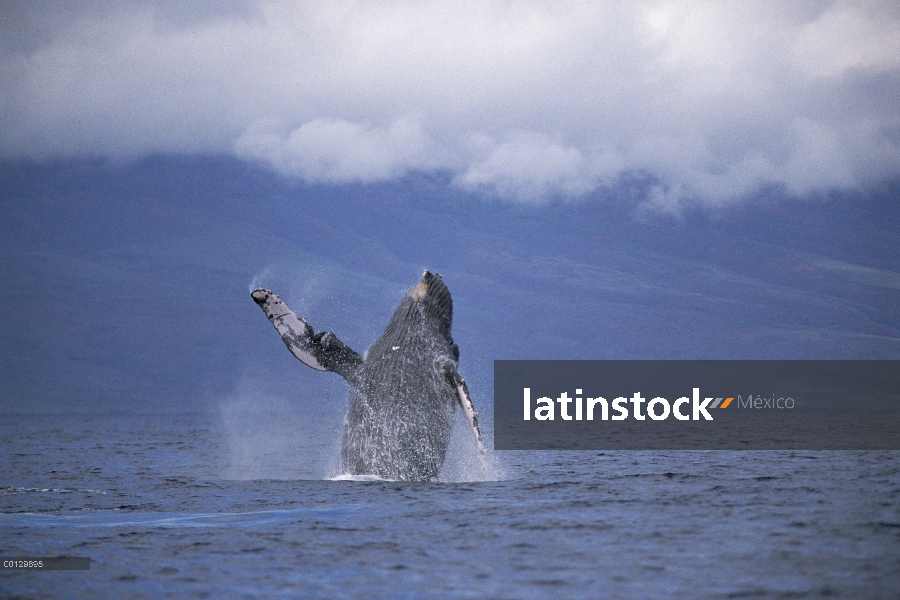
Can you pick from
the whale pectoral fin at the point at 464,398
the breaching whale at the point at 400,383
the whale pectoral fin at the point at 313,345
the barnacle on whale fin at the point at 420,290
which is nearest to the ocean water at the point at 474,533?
the breaching whale at the point at 400,383

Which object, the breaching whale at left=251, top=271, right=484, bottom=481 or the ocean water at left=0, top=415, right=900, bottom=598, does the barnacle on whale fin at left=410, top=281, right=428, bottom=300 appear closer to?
the breaching whale at left=251, top=271, right=484, bottom=481

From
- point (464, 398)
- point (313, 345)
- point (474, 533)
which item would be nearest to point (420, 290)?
point (313, 345)

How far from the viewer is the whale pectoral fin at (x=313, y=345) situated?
21000 millimetres

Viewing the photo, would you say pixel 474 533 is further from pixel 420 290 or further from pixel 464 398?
pixel 420 290

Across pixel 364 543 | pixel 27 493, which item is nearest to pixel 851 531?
pixel 364 543

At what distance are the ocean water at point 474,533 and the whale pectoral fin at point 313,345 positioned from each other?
2245 mm

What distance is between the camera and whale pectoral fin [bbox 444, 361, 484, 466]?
→ 18953mm

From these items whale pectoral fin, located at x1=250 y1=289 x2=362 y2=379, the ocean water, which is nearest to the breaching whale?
whale pectoral fin, located at x1=250 y1=289 x2=362 y2=379

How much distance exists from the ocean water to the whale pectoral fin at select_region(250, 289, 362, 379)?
2.25 m

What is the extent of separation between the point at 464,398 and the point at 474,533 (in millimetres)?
4339

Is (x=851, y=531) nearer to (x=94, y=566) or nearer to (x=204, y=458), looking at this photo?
(x=94, y=566)

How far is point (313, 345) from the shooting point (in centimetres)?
2109

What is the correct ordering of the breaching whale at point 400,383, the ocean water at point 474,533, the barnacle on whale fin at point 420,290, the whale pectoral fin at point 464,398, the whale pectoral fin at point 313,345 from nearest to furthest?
the ocean water at point 474,533, the whale pectoral fin at point 464,398, the breaching whale at point 400,383, the whale pectoral fin at point 313,345, the barnacle on whale fin at point 420,290

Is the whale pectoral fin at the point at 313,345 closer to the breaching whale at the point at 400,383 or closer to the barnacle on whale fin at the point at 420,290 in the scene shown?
the breaching whale at the point at 400,383
